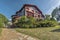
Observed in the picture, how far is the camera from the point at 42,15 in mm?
39531

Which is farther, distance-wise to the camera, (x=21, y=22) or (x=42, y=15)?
(x=42, y=15)

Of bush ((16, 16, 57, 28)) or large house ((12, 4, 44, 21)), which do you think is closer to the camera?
bush ((16, 16, 57, 28))

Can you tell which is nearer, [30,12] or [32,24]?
[32,24]

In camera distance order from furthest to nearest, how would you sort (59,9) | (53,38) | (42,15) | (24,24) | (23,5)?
(59,9), (42,15), (23,5), (24,24), (53,38)

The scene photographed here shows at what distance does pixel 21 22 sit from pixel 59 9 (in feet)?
94.9

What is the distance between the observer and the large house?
3683cm

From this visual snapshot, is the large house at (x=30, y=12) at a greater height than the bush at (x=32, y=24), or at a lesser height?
greater

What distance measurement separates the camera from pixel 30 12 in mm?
37750

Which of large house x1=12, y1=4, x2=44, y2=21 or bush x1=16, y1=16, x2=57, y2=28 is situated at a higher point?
large house x1=12, y1=4, x2=44, y2=21

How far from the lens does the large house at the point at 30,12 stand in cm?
3683

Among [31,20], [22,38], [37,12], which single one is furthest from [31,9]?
[22,38]

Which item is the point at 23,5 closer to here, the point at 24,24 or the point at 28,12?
the point at 28,12

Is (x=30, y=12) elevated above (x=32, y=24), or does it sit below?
above

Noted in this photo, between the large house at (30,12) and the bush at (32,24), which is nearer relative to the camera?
the bush at (32,24)
